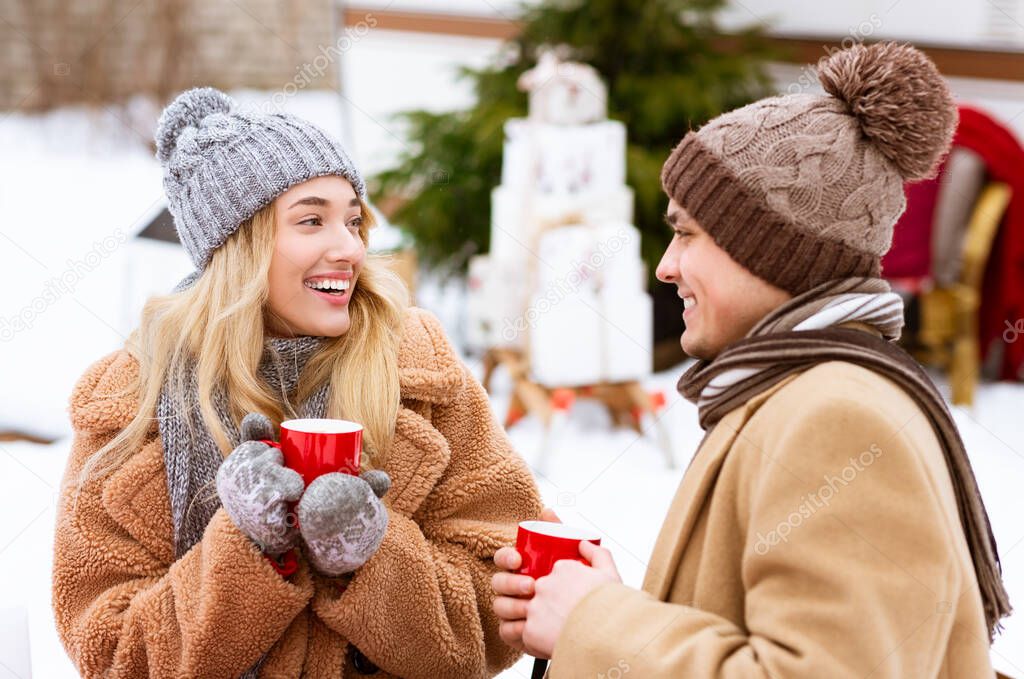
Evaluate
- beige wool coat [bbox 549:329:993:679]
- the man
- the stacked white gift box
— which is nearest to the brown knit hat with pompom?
the man

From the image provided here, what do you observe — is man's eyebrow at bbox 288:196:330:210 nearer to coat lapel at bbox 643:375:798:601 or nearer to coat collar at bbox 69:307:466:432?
coat collar at bbox 69:307:466:432

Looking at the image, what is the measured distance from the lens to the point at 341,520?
4.19ft

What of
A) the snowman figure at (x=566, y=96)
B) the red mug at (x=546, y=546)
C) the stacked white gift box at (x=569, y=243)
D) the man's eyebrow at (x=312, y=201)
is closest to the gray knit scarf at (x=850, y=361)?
the red mug at (x=546, y=546)

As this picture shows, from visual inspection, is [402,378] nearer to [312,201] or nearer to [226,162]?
[312,201]

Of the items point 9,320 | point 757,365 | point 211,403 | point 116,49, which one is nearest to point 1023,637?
point 757,365

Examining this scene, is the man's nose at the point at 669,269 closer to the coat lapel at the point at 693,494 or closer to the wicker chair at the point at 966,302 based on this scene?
the coat lapel at the point at 693,494

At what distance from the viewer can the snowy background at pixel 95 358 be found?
329 cm

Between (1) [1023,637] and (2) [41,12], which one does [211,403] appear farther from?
(2) [41,12]

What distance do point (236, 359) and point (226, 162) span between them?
0.29m

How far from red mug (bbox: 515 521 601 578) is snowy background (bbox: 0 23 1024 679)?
147cm

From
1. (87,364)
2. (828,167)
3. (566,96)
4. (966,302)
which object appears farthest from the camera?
(966,302)

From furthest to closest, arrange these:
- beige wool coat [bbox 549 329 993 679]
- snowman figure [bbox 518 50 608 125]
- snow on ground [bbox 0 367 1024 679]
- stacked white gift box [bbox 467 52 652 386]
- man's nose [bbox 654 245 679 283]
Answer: snowman figure [bbox 518 50 608 125]
stacked white gift box [bbox 467 52 652 386]
snow on ground [bbox 0 367 1024 679]
man's nose [bbox 654 245 679 283]
beige wool coat [bbox 549 329 993 679]

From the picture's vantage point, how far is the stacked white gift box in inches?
157

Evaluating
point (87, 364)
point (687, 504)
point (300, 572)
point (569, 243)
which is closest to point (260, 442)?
point (300, 572)
